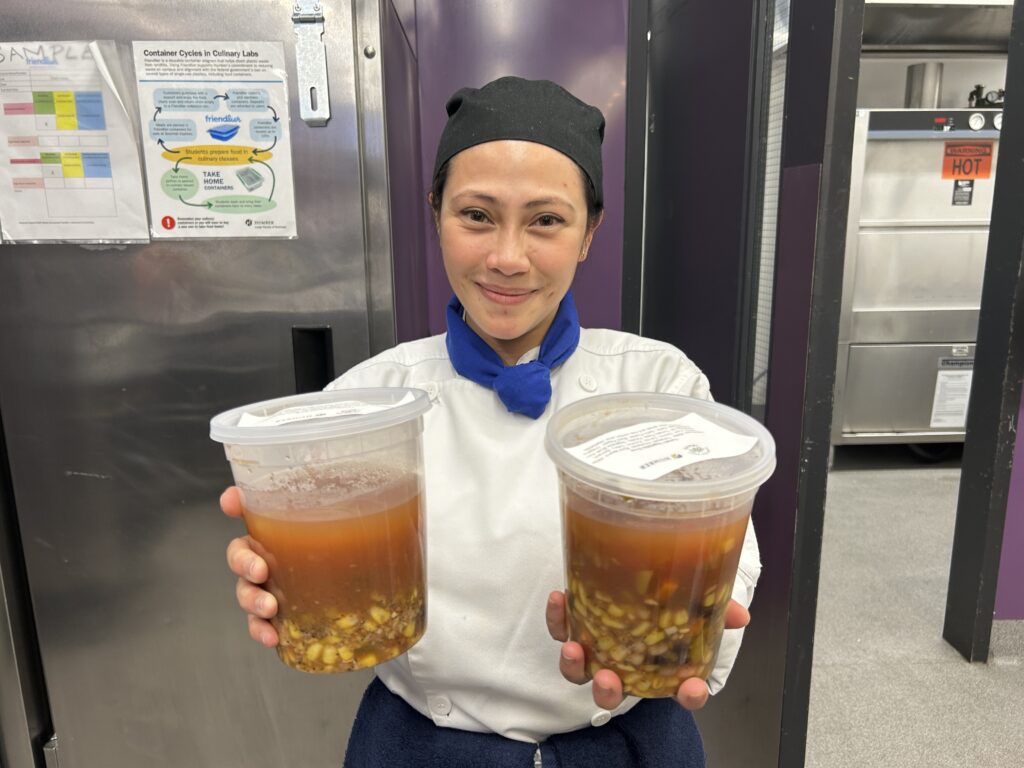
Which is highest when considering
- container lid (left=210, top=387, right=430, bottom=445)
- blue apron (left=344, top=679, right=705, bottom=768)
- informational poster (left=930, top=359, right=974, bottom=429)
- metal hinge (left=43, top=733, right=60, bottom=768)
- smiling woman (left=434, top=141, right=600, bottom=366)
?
smiling woman (left=434, top=141, right=600, bottom=366)

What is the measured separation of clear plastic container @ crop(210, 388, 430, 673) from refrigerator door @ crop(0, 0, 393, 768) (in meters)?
0.75

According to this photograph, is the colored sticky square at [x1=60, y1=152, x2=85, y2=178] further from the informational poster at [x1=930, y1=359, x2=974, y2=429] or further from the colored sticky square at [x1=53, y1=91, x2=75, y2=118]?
the informational poster at [x1=930, y1=359, x2=974, y2=429]

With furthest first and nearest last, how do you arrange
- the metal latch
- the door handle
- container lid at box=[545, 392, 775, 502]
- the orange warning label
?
1. the orange warning label
2. the door handle
3. the metal latch
4. container lid at box=[545, 392, 775, 502]

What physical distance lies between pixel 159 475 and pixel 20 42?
36.3 inches

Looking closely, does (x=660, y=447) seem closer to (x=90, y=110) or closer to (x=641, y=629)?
(x=641, y=629)

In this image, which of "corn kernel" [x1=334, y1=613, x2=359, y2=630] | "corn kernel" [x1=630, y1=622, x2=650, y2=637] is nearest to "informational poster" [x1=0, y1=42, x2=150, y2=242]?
"corn kernel" [x1=334, y1=613, x2=359, y2=630]

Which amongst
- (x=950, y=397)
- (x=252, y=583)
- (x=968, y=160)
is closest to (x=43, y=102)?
(x=252, y=583)

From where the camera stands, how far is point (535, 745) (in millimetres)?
902

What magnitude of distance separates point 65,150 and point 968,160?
14.3 feet

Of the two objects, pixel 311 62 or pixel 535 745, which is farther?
pixel 311 62

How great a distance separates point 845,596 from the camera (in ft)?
8.87

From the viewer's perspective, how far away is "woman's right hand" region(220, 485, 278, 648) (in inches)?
28.5

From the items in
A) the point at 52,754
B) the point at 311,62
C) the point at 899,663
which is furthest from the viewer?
the point at 899,663

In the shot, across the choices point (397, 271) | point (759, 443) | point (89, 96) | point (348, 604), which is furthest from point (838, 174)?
point (89, 96)
